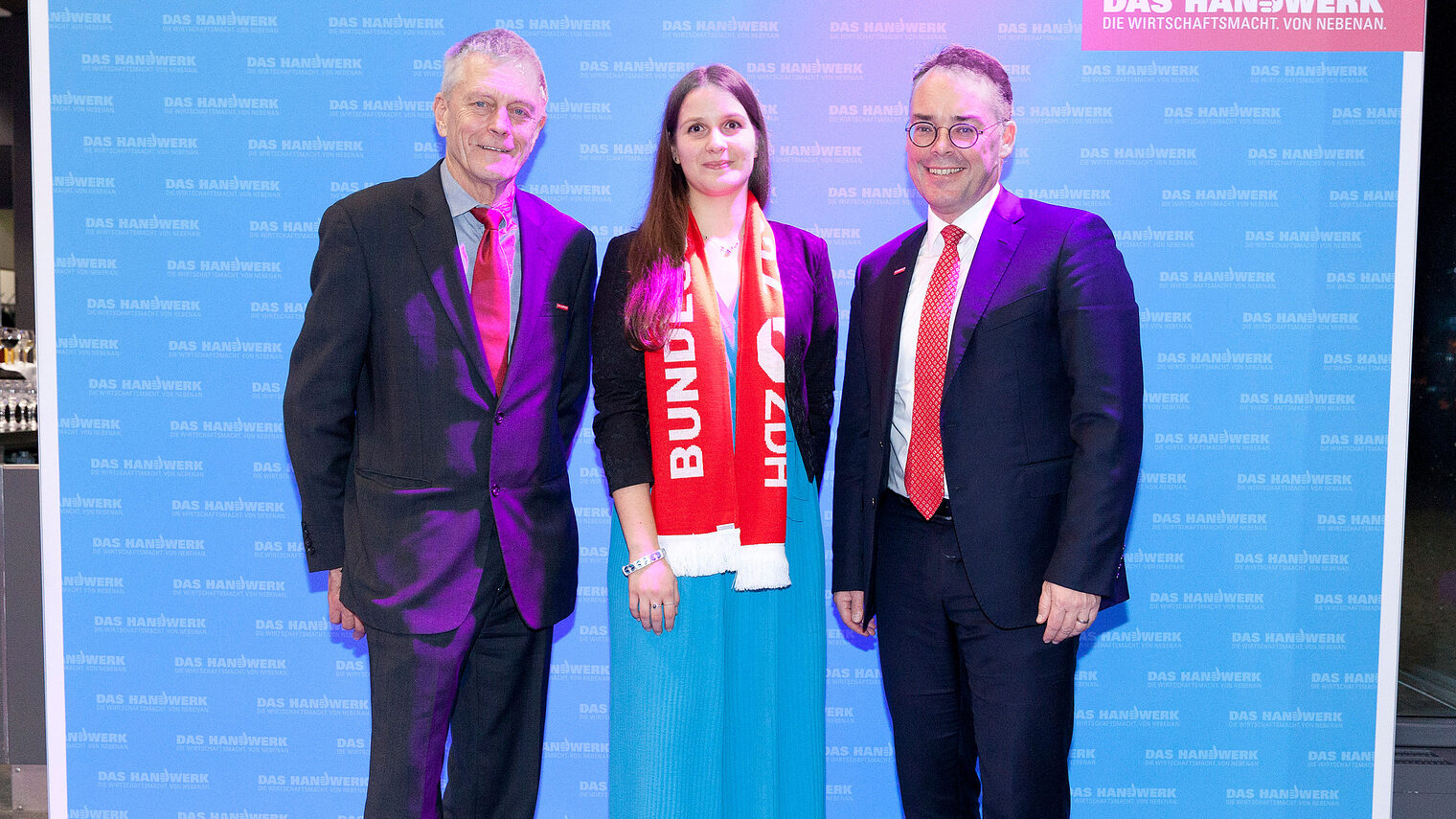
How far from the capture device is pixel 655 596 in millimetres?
1935

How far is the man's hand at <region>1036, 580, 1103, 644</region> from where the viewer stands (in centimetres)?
184

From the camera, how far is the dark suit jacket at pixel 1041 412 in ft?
5.99

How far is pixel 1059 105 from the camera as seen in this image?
2.81 meters

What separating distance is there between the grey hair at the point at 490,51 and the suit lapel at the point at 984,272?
40.0 inches

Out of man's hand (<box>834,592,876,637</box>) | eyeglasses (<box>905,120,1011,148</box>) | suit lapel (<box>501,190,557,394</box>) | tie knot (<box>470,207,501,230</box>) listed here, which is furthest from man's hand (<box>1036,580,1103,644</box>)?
tie knot (<box>470,207,501,230</box>)

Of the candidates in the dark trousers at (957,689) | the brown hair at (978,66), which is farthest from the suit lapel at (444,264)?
the brown hair at (978,66)

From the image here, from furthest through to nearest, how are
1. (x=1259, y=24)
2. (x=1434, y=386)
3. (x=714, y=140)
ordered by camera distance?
(x=1434, y=386)
(x=1259, y=24)
(x=714, y=140)

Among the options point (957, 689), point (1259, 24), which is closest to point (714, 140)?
point (957, 689)

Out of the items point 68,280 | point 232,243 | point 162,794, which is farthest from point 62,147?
point 162,794

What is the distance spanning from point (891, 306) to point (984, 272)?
22 centimetres

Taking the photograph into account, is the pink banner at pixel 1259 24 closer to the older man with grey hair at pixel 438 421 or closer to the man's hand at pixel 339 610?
the older man with grey hair at pixel 438 421

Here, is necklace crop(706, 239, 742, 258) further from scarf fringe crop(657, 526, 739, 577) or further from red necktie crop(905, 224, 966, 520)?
scarf fringe crop(657, 526, 739, 577)

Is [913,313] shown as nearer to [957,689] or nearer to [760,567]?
[760,567]

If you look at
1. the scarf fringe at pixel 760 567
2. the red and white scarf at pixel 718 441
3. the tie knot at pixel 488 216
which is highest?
the tie knot at pixel 488 216
